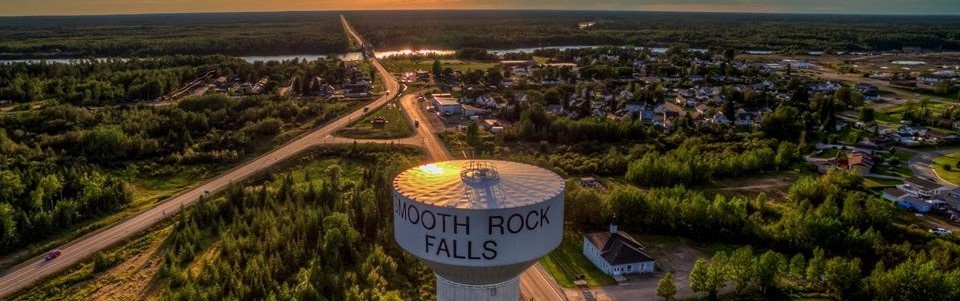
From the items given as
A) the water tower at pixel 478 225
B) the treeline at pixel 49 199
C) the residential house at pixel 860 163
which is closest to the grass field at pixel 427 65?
the residential house at pixel 860 163

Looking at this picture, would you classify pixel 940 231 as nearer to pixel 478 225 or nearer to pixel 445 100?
pixel 478 225

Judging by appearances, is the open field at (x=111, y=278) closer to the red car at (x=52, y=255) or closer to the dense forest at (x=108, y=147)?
the red car at (x=52, y=255)

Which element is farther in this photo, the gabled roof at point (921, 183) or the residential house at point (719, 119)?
the residential house at point (719, 119)

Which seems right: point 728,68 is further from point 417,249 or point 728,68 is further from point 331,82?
point 417,249

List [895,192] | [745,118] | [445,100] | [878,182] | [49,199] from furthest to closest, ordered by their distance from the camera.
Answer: [445,100]
[745,118]
[878,182]
[895,192]
[49,199]

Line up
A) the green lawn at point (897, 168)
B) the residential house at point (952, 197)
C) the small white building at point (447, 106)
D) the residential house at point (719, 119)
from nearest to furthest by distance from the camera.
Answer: the residential house at point (952, 197) → the green lawn at point (897, 168) → the residential house at point (719, 119) → the small white building at point (447, 106)

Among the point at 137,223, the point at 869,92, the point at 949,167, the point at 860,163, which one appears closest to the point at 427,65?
the point at 869,92

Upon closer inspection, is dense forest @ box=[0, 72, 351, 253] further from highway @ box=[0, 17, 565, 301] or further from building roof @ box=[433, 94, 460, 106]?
building roof @ box=[433, 94, 460, 106]
